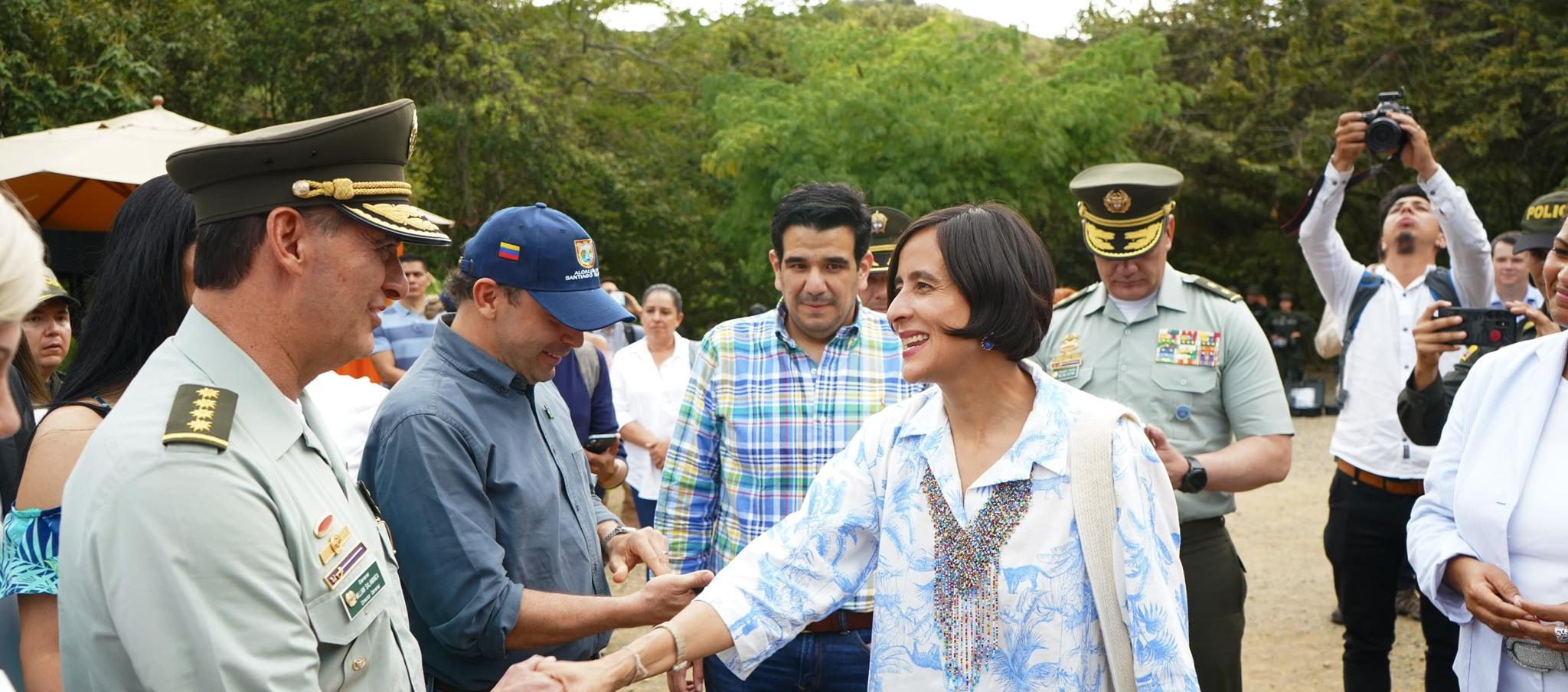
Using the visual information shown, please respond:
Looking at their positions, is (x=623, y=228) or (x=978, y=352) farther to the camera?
(x=623, y=228)

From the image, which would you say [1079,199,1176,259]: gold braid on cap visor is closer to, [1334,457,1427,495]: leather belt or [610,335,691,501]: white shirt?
[1334,457,1427,495]: leather belt

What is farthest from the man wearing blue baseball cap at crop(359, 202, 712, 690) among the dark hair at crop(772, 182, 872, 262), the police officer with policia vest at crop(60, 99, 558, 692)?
the dark hair at crop(772, 182, 872, 262)

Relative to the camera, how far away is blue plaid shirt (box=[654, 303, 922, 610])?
12.3ft

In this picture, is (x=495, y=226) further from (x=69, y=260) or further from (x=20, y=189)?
(x=20, y=189)

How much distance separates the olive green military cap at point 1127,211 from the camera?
14.4 ft

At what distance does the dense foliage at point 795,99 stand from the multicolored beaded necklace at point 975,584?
41.3 feet

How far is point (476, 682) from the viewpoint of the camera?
296 cm

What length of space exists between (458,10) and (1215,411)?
15.8 m

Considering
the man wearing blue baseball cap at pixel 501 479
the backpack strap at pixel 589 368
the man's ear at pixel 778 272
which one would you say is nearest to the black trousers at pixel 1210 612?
the man's ear at pixel 778 272

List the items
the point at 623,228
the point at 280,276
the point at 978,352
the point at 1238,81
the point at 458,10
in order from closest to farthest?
the point at 280,276 < the point at 978,352 < the point at 458,10 < the point at 623,228 < the point at 1238,81

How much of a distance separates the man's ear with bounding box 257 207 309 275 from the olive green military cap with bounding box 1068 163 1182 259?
123 inches

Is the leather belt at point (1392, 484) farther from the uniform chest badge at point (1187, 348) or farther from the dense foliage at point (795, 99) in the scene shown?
the dense foliage at point (795, 99)

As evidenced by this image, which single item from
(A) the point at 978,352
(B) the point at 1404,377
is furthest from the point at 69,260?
(B) the point at 1404,377

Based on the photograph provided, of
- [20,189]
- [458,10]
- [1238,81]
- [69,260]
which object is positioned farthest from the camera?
[1238,81]
